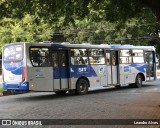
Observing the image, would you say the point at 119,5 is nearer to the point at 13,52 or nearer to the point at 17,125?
the point at 13,52

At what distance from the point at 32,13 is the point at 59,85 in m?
5.35

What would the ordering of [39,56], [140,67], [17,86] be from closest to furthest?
[17,86]
[39,56]
[140,67]

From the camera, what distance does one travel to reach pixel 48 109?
15891 millimetres

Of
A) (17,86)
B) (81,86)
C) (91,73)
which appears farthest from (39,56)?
(91,73)

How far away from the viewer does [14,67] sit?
813 inches

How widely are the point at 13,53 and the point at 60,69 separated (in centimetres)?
263

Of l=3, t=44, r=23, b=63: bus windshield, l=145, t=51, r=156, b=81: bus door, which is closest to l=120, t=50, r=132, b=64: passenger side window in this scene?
l=145, t=51, r=156, b=81: bus door

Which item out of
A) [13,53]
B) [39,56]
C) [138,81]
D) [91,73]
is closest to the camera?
[39,56]

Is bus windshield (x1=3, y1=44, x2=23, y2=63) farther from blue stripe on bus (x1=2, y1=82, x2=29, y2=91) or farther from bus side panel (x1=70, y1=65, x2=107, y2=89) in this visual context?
bus side panel (x1=70, y1=65, x2=107, y2=89)

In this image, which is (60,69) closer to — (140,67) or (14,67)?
(14,67)

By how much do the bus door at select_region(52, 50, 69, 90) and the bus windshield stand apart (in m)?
1.90

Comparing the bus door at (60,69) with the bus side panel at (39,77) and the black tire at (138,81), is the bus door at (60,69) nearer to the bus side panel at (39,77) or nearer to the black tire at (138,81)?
the bus side panel at (39,77)

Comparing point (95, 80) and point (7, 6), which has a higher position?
point (7, 6)

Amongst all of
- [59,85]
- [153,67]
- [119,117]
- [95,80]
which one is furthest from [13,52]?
[153,67]
